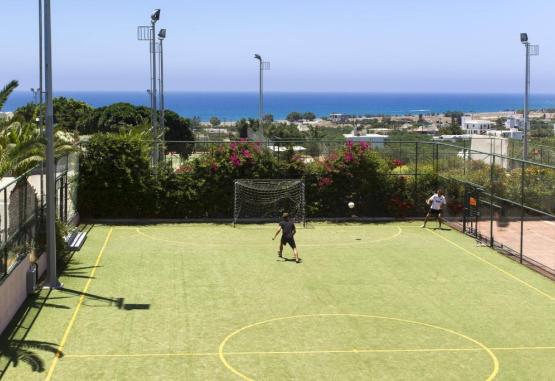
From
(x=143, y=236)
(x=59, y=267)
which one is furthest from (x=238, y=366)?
(x=143, y=236)

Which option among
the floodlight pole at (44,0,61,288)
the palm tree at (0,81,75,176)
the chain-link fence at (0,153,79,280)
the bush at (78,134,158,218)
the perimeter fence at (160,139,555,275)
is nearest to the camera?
the chain-link fence at (0,153,79,280)

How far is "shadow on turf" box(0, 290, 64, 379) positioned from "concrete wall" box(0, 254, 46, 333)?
18 cm

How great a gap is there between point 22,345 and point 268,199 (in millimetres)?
20111

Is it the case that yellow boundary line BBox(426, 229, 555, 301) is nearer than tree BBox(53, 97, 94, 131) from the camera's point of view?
Yes

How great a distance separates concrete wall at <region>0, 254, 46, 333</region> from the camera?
66.1ft

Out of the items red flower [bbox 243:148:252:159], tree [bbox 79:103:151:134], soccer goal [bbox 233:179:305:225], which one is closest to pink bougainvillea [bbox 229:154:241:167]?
red flower [bbox 243:148:252:159]

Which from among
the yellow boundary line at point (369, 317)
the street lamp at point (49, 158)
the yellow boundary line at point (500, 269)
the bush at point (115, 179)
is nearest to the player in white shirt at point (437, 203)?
the yellow boundary line at point (500, 269)

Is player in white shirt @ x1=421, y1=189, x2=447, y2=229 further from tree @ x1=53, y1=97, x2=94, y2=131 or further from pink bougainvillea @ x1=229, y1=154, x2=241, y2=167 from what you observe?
tree @ x1=53, y1=97, x2=94, y2=131

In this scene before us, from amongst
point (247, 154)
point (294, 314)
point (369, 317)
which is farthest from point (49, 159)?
point (247, 154)

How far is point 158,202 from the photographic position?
123ft

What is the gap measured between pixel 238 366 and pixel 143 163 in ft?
69.0

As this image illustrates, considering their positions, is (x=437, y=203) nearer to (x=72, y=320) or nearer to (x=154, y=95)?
(x=154, y=95)

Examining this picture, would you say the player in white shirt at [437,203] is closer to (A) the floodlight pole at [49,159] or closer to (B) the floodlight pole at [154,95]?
(B) the floodlight pole at [154,95]

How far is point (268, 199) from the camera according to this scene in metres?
38.0
